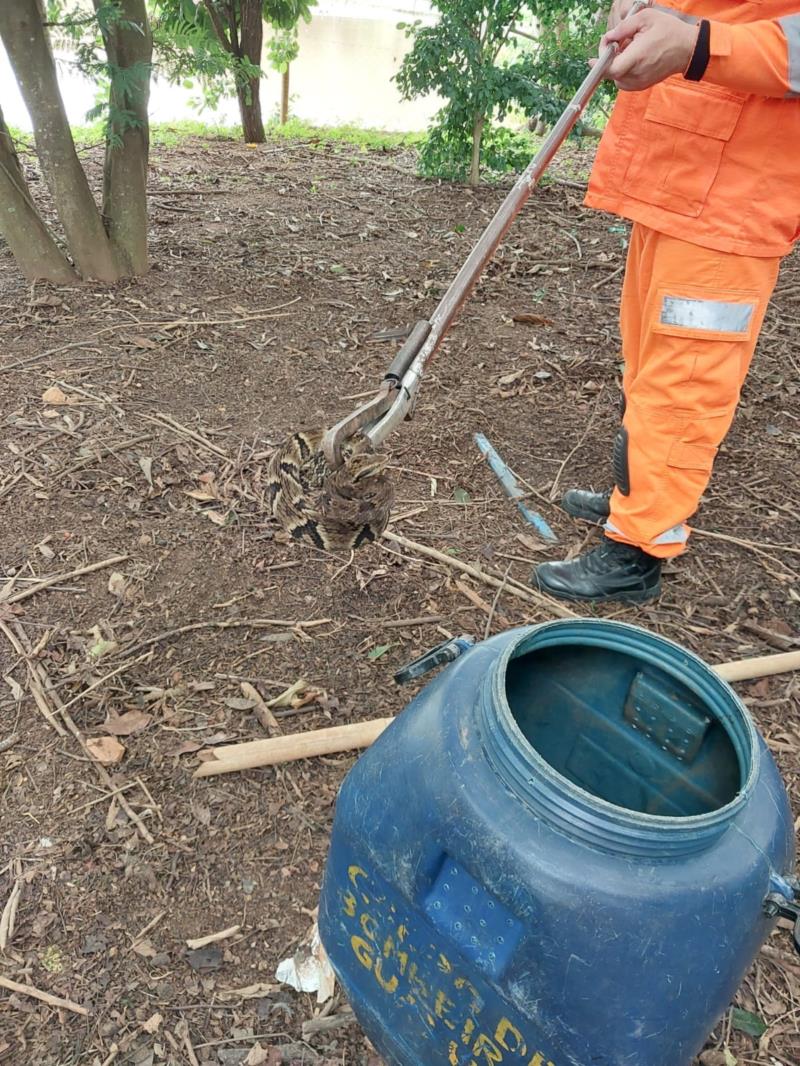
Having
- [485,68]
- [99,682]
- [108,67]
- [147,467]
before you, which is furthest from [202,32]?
[99,682]

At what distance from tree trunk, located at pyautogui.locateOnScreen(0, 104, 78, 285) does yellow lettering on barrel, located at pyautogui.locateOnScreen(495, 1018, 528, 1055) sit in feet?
13.9

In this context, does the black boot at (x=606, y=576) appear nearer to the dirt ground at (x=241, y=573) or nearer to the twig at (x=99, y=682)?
the dirt ground at (x=241, y=573)

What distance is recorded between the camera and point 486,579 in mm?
2781

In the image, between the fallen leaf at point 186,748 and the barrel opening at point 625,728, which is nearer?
the barrel opening at point 625,728

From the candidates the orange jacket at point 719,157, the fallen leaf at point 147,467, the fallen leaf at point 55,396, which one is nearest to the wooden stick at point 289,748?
the fallen leaf at point 147,467

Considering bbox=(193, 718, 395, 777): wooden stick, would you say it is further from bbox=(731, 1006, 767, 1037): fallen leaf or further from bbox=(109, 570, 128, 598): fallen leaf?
bbox=(731, 1006, 767, 1037): fallen leaf

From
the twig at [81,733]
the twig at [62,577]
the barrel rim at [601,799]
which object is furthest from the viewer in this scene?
the twig at [62,577]

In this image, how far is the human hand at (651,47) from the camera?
181 cm

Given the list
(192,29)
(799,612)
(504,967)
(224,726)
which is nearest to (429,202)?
(192,29)

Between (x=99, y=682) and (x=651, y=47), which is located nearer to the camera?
(x=651, y=47)

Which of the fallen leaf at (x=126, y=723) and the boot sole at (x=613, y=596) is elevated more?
the boot sole at (x=613, y=596)

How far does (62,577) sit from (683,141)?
232 centimetres

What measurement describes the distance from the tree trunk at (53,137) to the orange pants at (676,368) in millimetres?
3034

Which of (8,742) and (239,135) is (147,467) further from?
(239,135)
